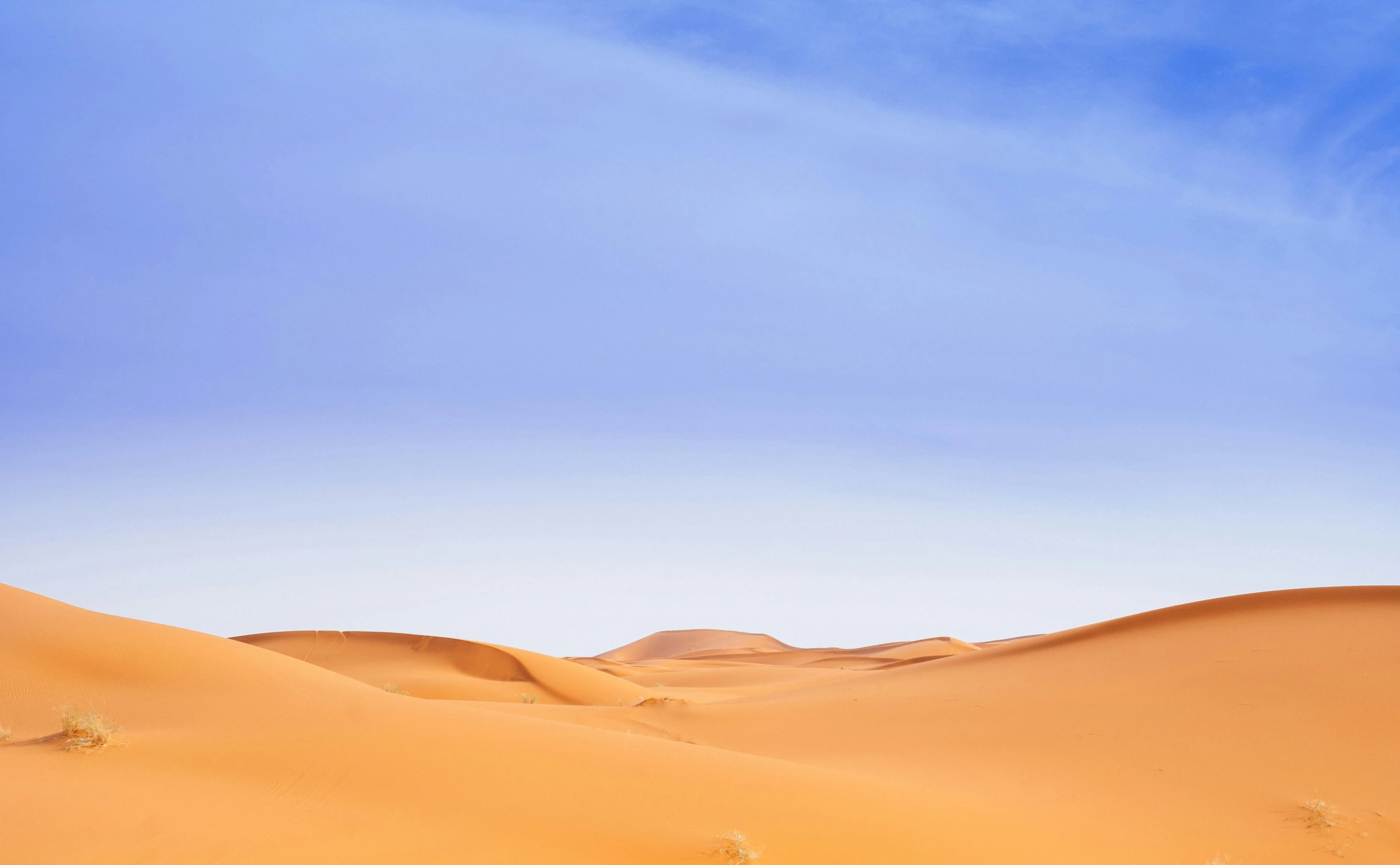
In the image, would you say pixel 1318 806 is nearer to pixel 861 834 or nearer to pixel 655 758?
pixel 861 834

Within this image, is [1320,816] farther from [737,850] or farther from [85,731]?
[85,731]

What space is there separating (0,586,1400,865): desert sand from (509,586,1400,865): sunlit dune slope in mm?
39

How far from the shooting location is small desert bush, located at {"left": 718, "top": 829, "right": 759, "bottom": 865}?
6.05m

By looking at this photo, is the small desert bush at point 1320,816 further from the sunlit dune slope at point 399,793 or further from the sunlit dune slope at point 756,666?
the sunlit dune slope at point 756,666

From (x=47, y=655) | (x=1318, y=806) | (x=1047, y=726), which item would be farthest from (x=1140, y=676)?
(x=47, y=655)

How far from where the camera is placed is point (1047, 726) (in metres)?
11.2

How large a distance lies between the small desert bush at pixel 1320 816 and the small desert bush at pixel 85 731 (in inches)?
369

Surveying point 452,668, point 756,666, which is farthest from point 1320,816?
point 756,666

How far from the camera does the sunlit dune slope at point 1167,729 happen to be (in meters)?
7.87

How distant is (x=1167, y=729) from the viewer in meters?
10.4

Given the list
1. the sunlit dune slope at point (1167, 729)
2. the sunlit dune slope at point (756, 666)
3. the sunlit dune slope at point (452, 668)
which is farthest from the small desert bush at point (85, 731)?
the sunlit dune slope at point (756, 666)

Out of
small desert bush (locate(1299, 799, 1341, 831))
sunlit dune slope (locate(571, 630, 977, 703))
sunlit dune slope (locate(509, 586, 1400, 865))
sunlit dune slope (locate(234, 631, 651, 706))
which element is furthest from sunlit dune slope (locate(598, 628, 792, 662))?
small desert bush (locate(1299, 799, 1341, 831))

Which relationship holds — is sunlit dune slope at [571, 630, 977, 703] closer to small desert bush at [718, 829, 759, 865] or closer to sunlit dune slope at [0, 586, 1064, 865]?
sunlit dune slope at [0, 586, 1064, 865]

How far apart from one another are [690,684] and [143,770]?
79.3ft
